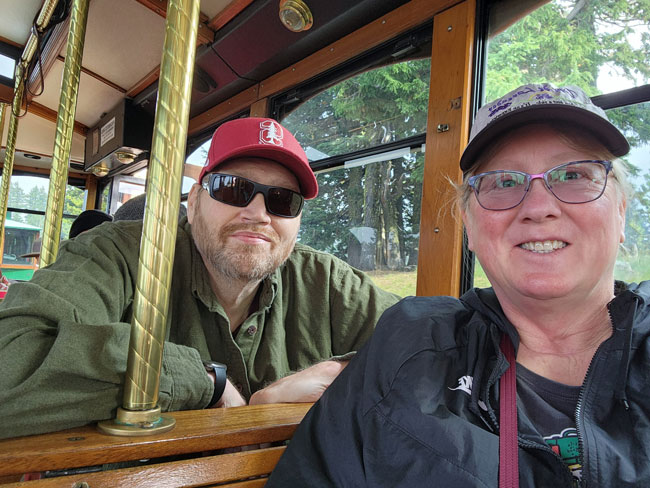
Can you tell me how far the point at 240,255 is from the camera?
140 cm

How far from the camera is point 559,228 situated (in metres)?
0.81

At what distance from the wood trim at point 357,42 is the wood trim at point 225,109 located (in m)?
0.19

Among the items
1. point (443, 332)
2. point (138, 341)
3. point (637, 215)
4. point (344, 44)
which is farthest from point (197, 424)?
point (344, 44)

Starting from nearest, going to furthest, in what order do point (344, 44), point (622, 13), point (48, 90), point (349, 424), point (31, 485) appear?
1. point (31, 485)
2. point (349, 424)
3. point (622, 13)
4. point (344, 44)
5. point (48, 90)

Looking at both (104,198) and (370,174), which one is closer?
(370,174)

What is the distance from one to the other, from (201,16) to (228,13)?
22 cm

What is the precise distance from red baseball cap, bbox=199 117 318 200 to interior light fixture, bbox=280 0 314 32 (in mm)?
1394

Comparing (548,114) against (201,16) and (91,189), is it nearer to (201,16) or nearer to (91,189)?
(201,16)

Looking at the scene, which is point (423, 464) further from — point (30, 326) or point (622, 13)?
point (622, 13)

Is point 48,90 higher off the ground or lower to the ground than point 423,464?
higher

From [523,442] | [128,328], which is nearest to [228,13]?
[128,328]

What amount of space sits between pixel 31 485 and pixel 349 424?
498 mm

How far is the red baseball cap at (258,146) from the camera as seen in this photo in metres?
1.43

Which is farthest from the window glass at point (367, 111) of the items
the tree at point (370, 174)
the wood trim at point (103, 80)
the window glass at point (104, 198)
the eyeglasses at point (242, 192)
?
the window glass at point (104, 198)
